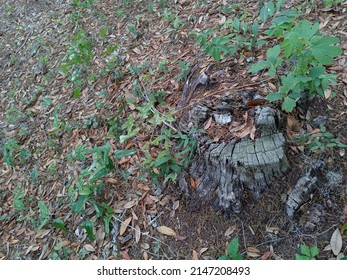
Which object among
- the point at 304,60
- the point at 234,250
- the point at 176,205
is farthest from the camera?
the point at 176,205

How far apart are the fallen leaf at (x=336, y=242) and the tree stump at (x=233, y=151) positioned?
17.3 inches

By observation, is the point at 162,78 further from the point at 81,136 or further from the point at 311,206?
the point at 311,206

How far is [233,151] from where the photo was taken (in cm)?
208

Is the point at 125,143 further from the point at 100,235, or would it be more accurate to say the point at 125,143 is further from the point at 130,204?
the point at 100,235

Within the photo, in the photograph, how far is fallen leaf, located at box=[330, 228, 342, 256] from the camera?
6.26 ft

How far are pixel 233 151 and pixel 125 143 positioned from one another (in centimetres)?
103

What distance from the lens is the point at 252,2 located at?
3295 mm

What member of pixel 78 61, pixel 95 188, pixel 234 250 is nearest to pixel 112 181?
pixel 95 188

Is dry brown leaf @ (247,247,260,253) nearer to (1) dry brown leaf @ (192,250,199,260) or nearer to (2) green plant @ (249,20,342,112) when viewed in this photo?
(1) dry brown leaf @ (192,250,199,260)

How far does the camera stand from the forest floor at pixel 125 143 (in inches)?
82.7

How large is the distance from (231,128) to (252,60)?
0.78 meters

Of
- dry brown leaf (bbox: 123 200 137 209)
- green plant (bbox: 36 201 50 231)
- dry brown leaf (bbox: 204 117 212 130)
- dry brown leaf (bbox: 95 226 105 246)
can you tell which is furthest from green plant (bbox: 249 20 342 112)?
green plant (bbox: 36 201 50 231)

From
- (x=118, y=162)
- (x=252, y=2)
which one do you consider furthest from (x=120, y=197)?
(x=252, y=2)

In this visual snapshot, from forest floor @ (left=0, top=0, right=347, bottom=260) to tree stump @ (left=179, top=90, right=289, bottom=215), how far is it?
0.29ft
